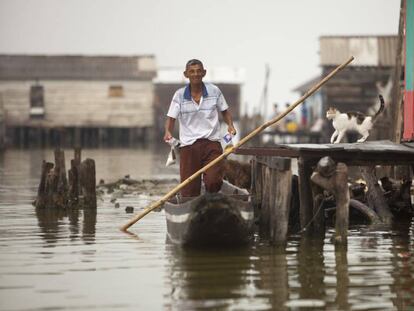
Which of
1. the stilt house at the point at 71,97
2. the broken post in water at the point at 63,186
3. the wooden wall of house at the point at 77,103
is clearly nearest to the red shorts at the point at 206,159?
the broken post in water at the point at 63,186

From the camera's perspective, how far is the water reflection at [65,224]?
12422 mm

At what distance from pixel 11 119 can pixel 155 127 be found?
9199 millimetres

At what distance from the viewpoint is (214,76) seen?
7056 cm

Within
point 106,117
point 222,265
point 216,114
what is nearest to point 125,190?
point 216,114

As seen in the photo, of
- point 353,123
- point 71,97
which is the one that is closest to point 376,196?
point 353,123

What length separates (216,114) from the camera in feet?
38.0

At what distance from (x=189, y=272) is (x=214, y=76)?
61324 mm

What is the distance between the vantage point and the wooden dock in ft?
36.9

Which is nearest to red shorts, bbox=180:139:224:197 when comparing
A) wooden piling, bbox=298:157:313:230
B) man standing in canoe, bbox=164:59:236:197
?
man standing in canoe, bbox=164:59:236:197

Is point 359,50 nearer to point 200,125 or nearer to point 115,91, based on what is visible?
point 115,91

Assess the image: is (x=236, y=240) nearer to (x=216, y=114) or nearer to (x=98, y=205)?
(x=216, y=114)

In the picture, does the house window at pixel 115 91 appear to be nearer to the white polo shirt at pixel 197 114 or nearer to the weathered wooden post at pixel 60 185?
the weathered wooden post at pixel 60 185

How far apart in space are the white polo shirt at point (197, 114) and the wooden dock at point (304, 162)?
789mm

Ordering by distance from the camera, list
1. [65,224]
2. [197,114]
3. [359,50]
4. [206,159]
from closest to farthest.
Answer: [197,114], [206,159], [65,224], [359,50]
